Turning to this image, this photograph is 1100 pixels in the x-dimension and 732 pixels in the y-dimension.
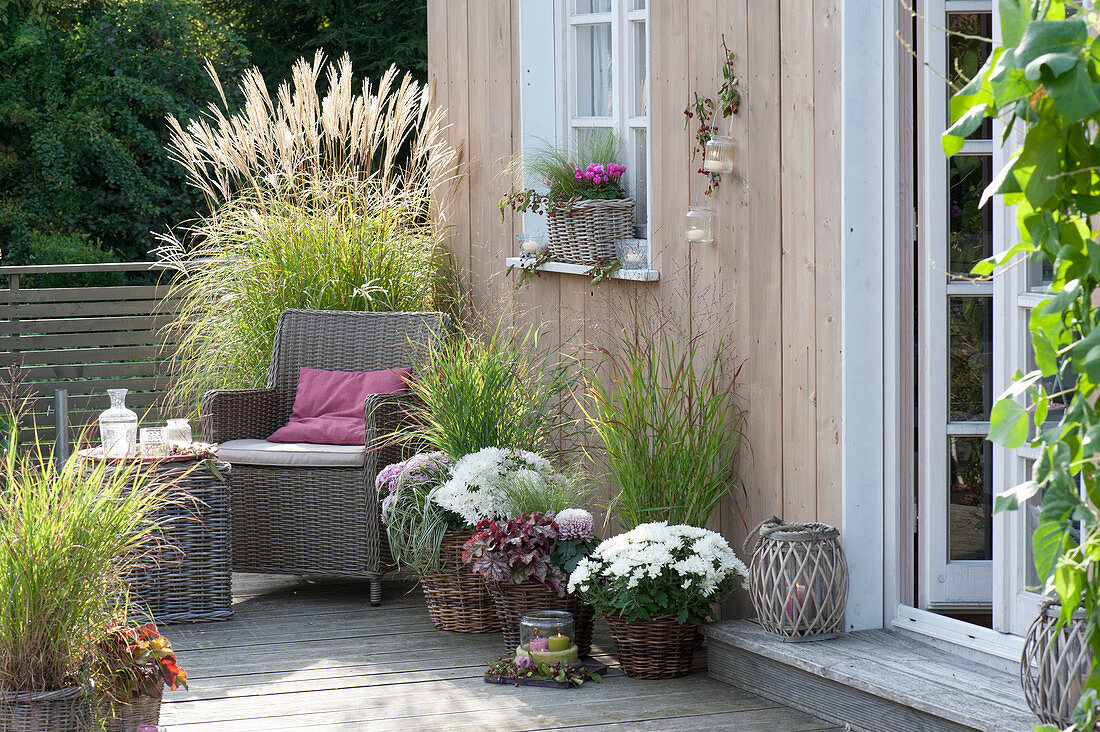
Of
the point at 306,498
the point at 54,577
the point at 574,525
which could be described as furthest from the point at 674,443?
the point at 54,577

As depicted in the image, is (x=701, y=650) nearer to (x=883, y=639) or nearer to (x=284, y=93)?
(x=883, y=639)

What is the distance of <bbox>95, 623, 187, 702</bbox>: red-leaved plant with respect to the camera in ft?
8.47

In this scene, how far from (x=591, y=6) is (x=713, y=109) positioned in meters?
1.26

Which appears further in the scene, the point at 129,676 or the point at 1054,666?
the point at 129,676

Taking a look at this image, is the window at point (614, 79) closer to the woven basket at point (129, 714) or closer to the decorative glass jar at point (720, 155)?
the decorative glass jar at point (720, 155)

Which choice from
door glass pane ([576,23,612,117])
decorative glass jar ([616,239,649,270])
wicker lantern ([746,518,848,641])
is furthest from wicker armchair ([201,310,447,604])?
wicker lantern ([746,518,848,641])

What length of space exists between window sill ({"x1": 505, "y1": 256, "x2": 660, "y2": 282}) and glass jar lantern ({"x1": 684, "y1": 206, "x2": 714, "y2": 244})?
29 centimetres

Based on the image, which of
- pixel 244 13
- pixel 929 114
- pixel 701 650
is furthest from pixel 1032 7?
pixel 244 13

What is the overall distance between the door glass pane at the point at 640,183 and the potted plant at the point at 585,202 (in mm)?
65

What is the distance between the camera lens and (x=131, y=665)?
261 cm

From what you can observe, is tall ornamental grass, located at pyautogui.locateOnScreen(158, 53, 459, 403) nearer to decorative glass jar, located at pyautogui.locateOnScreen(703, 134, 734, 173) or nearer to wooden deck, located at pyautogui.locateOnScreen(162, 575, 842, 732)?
wooden deck, located at pyautogui.locateOnScreen(162, 575, 842, 732)

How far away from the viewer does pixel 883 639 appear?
3.19 metres

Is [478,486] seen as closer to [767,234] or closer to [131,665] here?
[767,234]

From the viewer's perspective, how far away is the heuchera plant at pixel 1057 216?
1.30 meters
